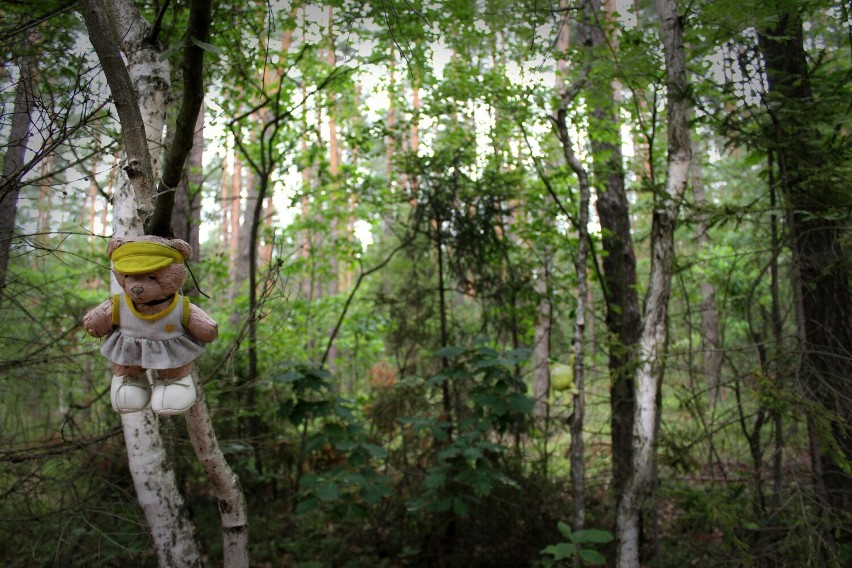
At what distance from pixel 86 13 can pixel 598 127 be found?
489 centimetres

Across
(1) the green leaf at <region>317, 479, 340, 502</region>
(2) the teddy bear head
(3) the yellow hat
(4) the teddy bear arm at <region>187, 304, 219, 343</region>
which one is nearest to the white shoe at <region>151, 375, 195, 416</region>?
(4) the teddy bear arm at <region>187, 304, 219, 343</region>

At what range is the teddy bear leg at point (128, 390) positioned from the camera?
5.60 feet

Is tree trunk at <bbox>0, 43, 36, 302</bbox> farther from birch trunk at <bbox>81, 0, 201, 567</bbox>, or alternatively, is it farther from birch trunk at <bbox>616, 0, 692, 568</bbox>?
birch trunk at <bbox>616, 0, 692, 568</bbox>

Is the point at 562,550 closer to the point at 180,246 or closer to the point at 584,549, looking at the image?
the point at 584,549

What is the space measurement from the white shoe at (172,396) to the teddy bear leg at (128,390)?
52 millimetres

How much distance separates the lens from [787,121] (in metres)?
4.08

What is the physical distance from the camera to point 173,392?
5.49ft

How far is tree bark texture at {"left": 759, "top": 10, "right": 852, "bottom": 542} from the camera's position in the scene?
3836mm

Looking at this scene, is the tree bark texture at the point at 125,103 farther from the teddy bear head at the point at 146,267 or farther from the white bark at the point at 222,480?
the white bark at the point at 222,480

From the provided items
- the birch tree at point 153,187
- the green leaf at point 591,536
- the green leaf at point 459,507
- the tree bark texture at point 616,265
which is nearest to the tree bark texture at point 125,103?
the birch tree at point 153,187

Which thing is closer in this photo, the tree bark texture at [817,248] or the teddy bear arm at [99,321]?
the teddy bear arm at [99,321]

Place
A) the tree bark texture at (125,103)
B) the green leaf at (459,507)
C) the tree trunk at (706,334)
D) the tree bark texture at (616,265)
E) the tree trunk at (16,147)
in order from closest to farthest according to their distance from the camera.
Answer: the tree bark texture at (125,103) → the tree trunk at (16,147) → the tree trunk at (706,334) → the green leaf at (459,507) → the tree bark texture at (616,265)

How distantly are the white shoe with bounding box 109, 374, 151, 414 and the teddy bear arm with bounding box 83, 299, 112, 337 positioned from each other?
171 mm

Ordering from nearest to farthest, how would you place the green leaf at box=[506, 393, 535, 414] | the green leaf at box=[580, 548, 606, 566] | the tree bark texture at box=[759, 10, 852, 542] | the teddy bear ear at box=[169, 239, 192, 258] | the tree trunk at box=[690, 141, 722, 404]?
the teddy bear ear at box=[169, 239, 192, 258] → the tree bark texture at box=[759, 10, 852, 542] → the green leaf at box=[580, 548, 606, 566] → the tree trunk at box=[690, 141, 722, 404] → the green leaf at box=[506, 393, 535, 414]
